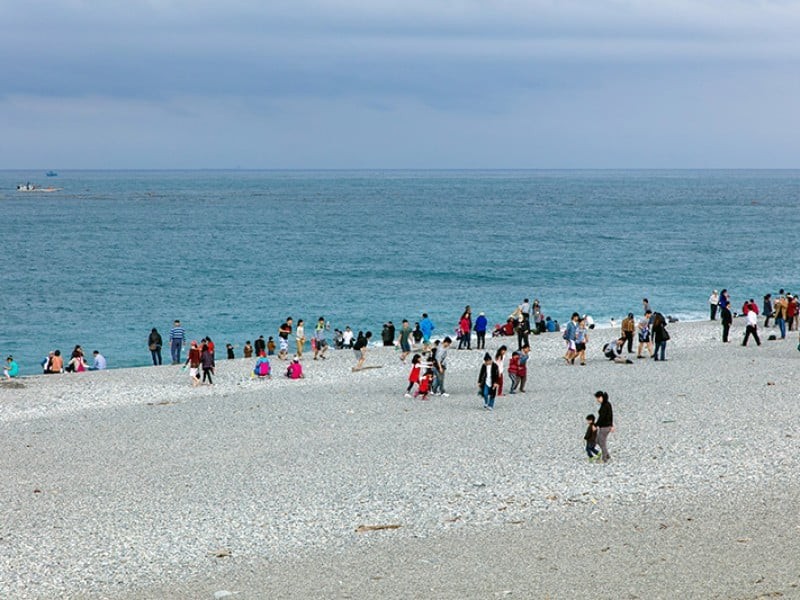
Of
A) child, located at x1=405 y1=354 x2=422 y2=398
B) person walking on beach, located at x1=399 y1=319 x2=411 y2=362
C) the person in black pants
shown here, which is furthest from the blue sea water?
child, located at x1=405 y1=354 x2=422 y2=398

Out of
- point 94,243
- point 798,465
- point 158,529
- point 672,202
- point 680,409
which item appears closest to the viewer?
point 158,529

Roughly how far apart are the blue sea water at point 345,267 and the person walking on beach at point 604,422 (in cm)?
2548

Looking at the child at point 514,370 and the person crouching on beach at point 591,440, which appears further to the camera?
the child at point 514,370

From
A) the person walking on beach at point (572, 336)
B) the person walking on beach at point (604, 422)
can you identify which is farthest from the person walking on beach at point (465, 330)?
the person walking on beach at point (604, 422)

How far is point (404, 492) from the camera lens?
695 inches

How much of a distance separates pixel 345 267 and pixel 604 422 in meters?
56.2

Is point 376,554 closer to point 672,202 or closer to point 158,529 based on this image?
point 158,529

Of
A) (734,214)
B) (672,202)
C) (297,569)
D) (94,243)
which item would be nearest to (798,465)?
(297,569)

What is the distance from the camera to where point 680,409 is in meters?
23.2

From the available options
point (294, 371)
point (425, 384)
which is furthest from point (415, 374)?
point (294, 371)

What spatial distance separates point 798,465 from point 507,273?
51.5 metres

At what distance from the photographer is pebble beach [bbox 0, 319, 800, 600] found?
1392cm

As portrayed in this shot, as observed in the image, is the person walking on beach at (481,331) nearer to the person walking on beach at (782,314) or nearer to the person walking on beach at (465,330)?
the person walking on beach at (465,330)

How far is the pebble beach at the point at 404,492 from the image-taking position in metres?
13.9
